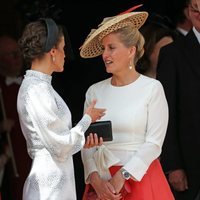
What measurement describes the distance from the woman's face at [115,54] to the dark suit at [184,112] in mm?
625

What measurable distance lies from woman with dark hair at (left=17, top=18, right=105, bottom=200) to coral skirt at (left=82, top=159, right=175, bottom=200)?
1.29ft

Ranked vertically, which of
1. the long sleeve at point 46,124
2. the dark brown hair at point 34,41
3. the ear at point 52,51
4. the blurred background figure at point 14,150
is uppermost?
the dark brown hair at point 34,41

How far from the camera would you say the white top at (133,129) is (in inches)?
184

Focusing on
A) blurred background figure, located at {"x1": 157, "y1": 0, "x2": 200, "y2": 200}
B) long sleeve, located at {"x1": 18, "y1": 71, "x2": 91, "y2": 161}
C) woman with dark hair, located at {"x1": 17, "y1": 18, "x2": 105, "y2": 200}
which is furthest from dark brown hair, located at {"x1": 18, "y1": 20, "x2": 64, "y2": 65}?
blurred background figure, located at {"x1": 157, "y1": 0, "x2": 200, "y2": 200}

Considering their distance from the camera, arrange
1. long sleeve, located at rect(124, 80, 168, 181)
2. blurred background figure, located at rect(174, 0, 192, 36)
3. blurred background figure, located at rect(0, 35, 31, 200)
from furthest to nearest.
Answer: blurred background figure, located at rect(0, 35, 31, 200), blurred background figure, located at rect(174, 0, 192, 36), long sleeve, located at rect(124, 80, 168, 181)

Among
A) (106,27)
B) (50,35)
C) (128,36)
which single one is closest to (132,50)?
(128,36)

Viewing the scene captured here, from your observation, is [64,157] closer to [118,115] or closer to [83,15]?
[118,115]

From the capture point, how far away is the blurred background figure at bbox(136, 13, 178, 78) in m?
5.66

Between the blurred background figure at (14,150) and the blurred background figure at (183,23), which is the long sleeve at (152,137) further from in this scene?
the blurred background figure at (14,150)

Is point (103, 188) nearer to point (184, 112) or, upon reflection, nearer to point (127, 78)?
point (127, 78)

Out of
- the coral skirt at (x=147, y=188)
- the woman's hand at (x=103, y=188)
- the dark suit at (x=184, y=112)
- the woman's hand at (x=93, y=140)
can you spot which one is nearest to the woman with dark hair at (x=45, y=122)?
the woman's hand at (x=93, y=140)

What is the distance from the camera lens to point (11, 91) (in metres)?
6.45

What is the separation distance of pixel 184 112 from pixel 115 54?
801 millimetres

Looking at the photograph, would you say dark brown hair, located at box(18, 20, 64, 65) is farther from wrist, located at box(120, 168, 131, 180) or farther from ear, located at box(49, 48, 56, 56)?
wrist, located at box(120, 168, 131, 180)
